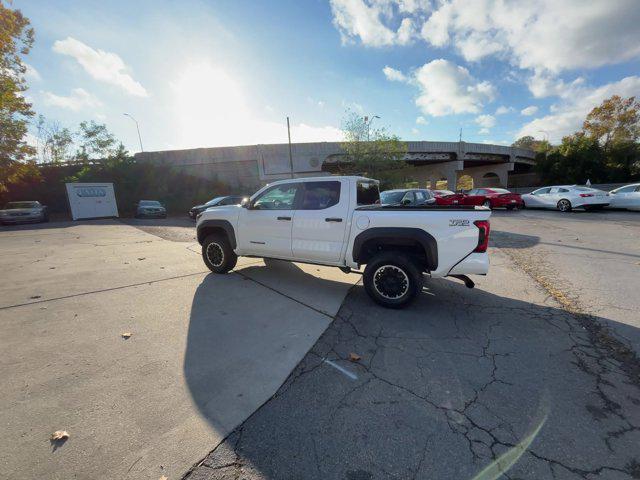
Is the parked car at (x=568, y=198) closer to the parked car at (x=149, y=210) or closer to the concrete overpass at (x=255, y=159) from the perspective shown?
the concrete overpass at (x=255, y=159)

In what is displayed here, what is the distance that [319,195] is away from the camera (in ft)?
15.7

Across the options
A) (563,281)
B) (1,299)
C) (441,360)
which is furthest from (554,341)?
(1,299)

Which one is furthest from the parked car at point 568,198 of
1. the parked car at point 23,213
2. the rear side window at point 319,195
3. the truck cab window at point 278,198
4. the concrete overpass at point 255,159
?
the parked car at point 23,213

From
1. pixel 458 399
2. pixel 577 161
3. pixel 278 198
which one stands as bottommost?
pixel 458 399

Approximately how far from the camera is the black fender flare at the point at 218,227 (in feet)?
18.4

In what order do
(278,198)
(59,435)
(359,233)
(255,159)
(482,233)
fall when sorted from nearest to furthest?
(59,435)
(482,233)
(359,233)
(278,198)
(255,159)

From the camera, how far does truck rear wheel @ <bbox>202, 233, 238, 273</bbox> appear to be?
585 cm

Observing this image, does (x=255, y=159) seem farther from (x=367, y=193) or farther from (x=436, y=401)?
(x=436, y=401)

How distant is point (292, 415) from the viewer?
2.26 m

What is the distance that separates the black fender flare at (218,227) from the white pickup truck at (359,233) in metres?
0.02

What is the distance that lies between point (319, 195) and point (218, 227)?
96.6 inches

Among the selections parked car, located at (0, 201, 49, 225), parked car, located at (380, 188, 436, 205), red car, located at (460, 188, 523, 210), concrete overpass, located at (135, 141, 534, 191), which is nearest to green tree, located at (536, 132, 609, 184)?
concrete overpass, located at (135, 141, 534, 191)

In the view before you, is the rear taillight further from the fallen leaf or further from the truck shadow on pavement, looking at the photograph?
the fallen leaf

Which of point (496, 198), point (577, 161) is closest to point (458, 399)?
point (496, 198)
